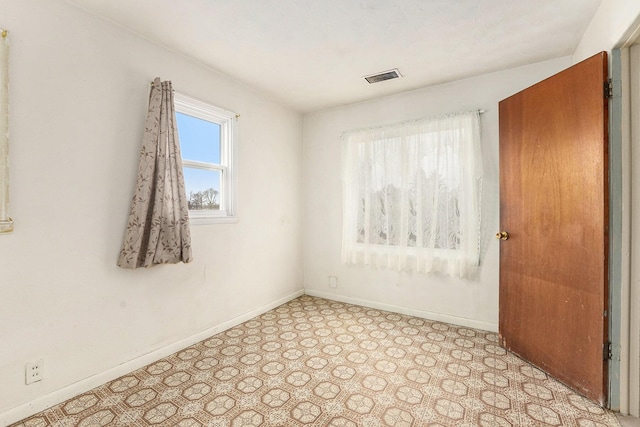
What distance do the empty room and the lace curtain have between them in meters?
0.02

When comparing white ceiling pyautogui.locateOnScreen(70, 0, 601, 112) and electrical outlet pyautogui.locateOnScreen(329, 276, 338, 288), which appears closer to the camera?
white ceiling pyautogui.locateOnScreen(70, 0, 601, 112)

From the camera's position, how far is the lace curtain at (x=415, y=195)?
2.77 m

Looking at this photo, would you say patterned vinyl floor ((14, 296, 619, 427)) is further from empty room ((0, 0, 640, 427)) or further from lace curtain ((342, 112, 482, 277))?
lace curtain ((342, 112, 482, 277))

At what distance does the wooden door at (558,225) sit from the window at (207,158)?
7.94 ft

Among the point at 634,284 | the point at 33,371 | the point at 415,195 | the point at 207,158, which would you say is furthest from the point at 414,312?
the point at 33,371

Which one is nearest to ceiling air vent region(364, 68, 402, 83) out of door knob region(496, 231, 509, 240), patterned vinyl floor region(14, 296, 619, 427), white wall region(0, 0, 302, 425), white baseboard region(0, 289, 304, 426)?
white wall region(0, 0, 302, 425)

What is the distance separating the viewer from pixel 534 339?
211 cm

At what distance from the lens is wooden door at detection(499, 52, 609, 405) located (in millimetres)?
1705

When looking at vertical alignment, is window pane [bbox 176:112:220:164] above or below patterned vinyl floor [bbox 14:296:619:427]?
above

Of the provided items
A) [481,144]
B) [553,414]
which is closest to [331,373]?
[553,414]

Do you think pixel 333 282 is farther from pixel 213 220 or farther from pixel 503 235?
pixel 503 235

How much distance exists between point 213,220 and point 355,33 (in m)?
1.90

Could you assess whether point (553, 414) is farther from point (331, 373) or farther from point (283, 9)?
point (283, 9)

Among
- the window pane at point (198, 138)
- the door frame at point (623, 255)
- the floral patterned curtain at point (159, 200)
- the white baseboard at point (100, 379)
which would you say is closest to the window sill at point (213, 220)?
the floral patterned curtain at point (159, 200)
